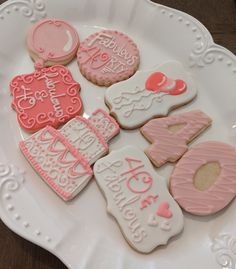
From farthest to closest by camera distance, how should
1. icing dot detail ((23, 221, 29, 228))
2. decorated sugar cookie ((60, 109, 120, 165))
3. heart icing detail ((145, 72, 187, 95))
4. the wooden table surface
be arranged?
the wooden table surface → heart icing detail ((145, 72, 187, 95)) → decorated sugar cookie ((60, 109, 120, 165)) → icing dot detail ((23, 221, 29, 228))

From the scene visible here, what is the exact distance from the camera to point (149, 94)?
3.93 ft

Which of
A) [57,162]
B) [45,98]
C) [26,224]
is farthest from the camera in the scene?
[45,98]

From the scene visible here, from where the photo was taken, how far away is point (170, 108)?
1194mm

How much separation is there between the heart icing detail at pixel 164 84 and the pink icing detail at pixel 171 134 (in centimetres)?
9

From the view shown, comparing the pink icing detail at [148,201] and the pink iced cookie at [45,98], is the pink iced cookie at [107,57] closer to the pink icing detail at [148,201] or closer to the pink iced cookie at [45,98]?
the pink iced cookie at [45,98]

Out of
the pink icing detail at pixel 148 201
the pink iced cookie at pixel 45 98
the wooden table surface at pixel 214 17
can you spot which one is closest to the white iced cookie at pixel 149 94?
the pink iced cookie at pixel 45 98

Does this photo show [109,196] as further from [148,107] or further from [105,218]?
[148,107]

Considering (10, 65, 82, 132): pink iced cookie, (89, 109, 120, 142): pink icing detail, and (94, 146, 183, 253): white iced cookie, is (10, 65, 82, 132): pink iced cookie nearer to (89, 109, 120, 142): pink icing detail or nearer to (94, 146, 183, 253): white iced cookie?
(89, 109, 120, 142): pink icing detail

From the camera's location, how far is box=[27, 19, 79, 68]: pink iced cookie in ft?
4.03

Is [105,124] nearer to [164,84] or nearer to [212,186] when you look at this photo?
[164,84]

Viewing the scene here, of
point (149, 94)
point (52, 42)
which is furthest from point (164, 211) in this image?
point (52, 42)

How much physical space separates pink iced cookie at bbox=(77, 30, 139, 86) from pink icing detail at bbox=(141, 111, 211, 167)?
8.6 inches

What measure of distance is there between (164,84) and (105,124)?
258 mm

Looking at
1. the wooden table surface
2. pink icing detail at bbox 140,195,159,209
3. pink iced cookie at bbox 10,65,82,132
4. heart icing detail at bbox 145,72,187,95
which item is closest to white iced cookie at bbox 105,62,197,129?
heart icing detail at bbox 145,72,187,95
